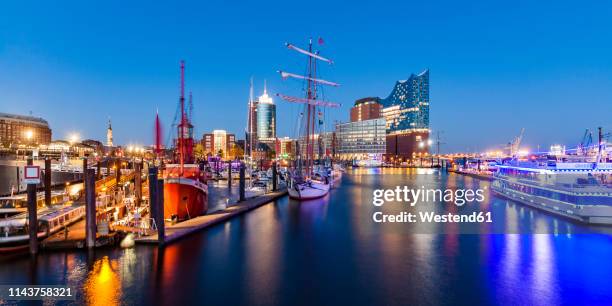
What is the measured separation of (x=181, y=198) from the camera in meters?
28.7

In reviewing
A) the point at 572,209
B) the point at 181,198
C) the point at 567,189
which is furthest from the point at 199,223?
the point at 567,189

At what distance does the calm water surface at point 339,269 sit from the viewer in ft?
51.1

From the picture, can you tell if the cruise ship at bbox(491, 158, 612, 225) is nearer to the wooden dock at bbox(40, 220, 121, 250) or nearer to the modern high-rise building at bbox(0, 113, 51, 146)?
the wooden dock at bbox(40, 220, 121, 250)

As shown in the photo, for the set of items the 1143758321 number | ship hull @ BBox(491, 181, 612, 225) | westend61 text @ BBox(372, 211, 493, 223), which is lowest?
westend61 text @ BBox(372, 211, 493, 223)

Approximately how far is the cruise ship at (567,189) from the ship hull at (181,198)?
34.3m

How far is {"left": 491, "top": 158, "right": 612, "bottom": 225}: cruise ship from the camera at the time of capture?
30.3 m

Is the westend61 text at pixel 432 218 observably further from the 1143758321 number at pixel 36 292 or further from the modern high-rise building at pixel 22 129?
the modern high-rise building at pixel 22 129


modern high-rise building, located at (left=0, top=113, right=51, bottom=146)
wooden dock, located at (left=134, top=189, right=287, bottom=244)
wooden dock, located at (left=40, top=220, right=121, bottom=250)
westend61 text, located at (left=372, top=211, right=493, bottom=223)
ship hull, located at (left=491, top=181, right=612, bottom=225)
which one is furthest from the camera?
modern high-rise building, located at (left=0, top=113, right=51, bottom=146)

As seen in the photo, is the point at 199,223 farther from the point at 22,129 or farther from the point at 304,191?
the point at 22,129

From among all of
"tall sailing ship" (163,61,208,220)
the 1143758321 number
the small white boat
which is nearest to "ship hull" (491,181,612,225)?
the small white boat

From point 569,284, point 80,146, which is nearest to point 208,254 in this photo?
point 569,284

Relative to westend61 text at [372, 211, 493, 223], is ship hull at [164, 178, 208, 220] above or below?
above

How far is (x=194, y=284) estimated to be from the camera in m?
16.9

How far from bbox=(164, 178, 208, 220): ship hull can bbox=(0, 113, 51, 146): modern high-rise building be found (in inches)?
6737
